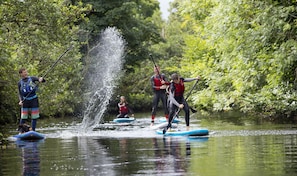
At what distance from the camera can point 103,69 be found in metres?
46.3

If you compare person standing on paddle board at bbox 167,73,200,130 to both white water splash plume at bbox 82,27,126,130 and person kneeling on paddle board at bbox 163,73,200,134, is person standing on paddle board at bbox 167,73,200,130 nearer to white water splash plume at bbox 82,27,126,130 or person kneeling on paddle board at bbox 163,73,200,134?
person kneeling on paddle board at bbox 163,73,200,134

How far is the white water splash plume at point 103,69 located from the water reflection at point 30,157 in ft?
82.7

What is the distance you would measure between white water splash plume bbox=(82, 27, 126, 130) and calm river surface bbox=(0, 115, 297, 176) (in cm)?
2605

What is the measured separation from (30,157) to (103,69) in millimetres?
32990

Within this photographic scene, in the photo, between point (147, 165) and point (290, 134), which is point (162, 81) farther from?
point (147, 165)

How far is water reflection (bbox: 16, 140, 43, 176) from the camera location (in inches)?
433

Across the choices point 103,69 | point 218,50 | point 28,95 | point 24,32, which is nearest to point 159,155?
point 28,95

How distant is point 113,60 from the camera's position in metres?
49.4

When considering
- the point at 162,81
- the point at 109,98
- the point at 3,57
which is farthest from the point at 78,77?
the point at 3,57

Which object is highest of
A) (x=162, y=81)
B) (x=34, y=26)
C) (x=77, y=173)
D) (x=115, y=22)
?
(x=115, y=22)

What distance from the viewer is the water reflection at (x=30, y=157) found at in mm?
10992

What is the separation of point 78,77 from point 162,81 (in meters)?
19.2

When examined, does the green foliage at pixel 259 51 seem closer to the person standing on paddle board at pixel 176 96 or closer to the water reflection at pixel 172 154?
the person standing on paddle board at pixel 176 96

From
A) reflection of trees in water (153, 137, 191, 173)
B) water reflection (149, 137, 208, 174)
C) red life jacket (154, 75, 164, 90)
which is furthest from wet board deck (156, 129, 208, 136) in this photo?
red life jacket (154, 75, 164, 90)
